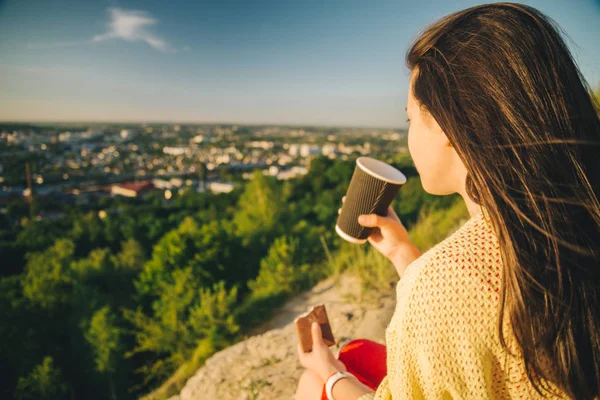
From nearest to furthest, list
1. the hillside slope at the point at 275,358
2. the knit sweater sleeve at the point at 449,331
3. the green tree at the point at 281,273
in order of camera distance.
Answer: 1. the knit sweater sleeve at the point at 449,331
2. the hillside slope at the point at 275,358
3. the green tree at the point at 281,273

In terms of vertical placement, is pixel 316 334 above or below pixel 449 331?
below

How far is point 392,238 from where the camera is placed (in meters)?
1.55

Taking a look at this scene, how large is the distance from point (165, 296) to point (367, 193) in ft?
16.1

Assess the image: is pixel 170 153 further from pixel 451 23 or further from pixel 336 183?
pixel 451 23

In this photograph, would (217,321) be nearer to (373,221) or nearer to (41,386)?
(373,221)

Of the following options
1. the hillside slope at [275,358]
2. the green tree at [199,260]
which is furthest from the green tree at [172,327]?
the hillside slope at [275,358]

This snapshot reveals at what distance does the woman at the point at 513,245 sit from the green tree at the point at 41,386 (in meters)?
7.60

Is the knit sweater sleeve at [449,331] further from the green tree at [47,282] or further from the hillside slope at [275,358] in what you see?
the green tree at [47,282]

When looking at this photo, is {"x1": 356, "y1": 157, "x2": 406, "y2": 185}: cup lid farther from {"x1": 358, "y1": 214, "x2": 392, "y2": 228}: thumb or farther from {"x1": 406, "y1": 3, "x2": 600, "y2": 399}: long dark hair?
{"x1": 406, "y1": 3, "x2": 600, "y2": 399}: long dark hair

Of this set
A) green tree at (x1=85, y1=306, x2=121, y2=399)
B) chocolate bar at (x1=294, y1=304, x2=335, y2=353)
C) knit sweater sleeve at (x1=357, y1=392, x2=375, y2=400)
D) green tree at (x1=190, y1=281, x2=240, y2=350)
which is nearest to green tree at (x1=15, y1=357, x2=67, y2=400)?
green tree at (x1=85, y1=306, x2=121, y2=399)

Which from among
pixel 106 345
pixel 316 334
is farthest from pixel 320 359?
pixel 106 345

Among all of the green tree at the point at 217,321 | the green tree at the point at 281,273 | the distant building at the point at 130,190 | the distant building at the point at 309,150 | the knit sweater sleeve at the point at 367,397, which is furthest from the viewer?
the distant building at the point at 309,150

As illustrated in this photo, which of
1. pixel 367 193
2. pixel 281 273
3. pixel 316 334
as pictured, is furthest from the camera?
pixel 281 273

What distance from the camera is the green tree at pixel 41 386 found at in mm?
6230
